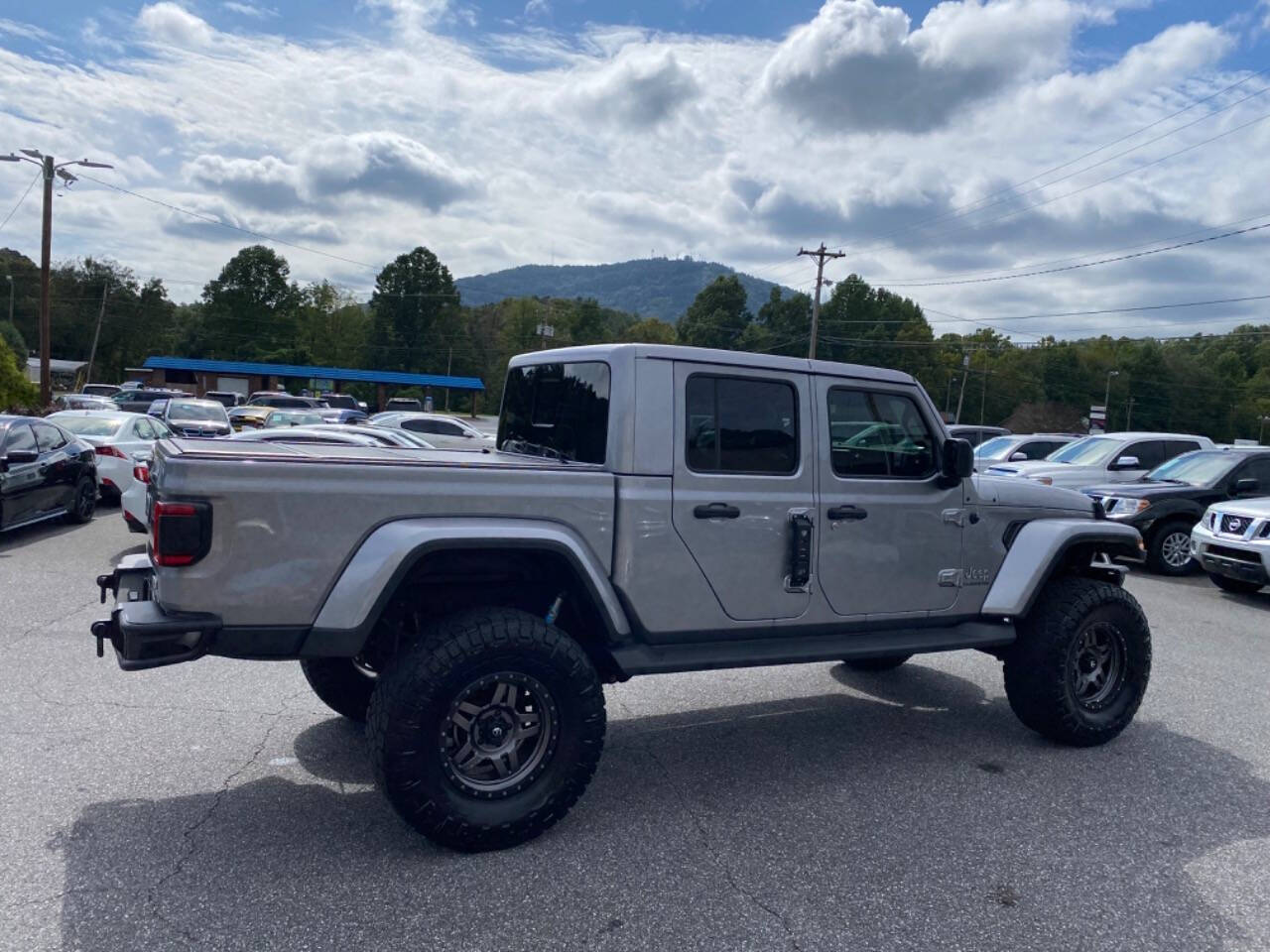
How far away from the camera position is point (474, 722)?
12.5 feet

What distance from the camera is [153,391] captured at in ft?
133

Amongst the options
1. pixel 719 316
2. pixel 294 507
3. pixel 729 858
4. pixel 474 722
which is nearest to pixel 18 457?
pixel 294 507

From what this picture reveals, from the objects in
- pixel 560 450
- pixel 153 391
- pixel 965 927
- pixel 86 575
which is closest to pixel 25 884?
pixel 560 450

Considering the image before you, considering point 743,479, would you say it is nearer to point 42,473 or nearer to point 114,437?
point 42,473

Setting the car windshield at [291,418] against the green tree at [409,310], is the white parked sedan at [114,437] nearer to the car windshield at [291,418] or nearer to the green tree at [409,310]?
the car windshield at [291,418]

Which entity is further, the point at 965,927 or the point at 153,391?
the point at 153,391

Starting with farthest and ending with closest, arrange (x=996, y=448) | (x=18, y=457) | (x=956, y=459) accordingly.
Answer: (x=996, y=448) < (x=18, y=457) < (x=956, y=459)

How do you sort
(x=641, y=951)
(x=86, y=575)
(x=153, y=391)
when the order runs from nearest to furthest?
(x=641, y=951), (x=86, y=575), (x=153, y=391)

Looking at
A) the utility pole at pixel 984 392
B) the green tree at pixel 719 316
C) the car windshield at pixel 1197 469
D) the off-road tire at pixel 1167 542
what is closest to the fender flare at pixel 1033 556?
the off-road tire at pixel 1167 542

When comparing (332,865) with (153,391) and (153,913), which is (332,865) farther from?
(153,391)

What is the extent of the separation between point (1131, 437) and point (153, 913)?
16.2 meters

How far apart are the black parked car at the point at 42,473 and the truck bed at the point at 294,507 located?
8203mm

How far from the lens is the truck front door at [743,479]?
14.0ft

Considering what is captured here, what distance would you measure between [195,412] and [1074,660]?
2119 centimetres
